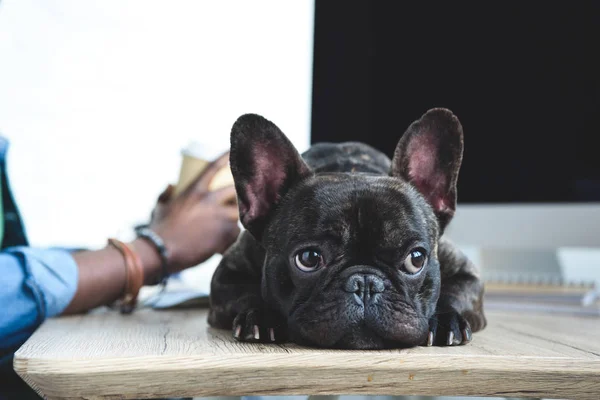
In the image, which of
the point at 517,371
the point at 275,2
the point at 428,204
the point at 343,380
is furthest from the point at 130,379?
the point at 275,2

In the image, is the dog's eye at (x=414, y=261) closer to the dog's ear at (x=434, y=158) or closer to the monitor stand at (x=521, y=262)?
the dog's ear at (x=434, y=158)

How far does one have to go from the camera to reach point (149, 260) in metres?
1.28

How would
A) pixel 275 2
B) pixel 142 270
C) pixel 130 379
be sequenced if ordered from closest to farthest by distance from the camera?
pixel 130 379
pixel 142 270
pixel 275 2

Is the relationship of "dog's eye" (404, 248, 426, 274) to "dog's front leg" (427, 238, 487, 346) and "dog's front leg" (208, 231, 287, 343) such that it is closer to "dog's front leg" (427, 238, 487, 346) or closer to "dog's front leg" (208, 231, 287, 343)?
"dog's front leg" (427, 238, 487, 346)

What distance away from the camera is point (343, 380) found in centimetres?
67

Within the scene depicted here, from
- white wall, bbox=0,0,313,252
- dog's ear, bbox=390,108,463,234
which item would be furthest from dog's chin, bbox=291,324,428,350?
white wall, bbox=0,0,313,252

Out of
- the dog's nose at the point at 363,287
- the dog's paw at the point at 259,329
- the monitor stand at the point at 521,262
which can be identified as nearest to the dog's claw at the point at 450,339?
the dog's nose at the point at 363,287

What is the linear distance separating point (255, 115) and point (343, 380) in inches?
16.7

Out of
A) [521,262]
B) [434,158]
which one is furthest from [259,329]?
[521,262]

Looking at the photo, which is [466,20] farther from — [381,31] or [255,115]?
[255,115]

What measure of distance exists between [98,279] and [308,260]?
1.57 feet

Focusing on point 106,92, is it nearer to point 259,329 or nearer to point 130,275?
point 130,275

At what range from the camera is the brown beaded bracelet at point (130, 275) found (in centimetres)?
122

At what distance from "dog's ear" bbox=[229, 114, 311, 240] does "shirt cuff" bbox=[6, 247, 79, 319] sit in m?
0.34
